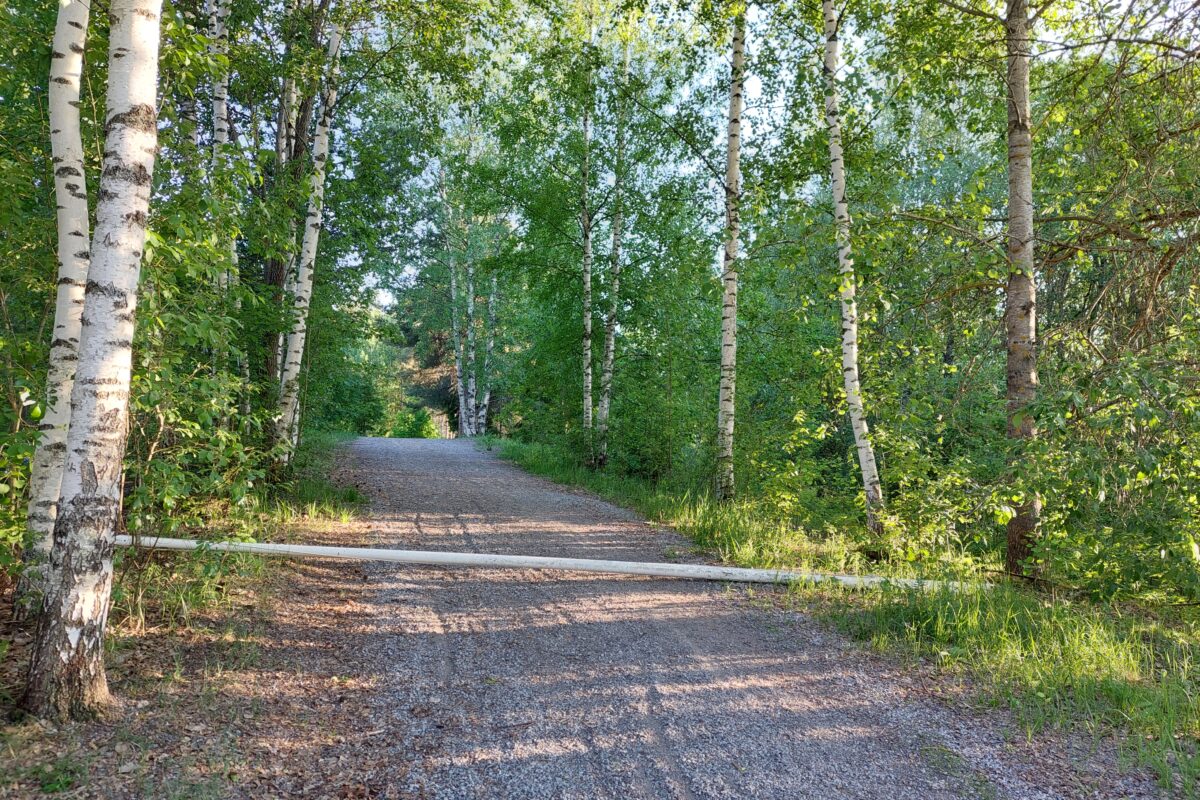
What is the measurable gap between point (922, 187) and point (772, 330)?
11.8 m

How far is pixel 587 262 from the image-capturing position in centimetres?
1473

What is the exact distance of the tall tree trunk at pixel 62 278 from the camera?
4.07m

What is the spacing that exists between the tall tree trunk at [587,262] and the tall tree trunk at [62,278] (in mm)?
10981

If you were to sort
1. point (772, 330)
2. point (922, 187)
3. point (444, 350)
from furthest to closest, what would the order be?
1. point (444, 350)
2. point (922, 187)
3. point (772, 330)

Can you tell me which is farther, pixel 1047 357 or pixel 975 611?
pixel 1047 357

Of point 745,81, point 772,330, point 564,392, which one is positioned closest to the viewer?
point 745,81

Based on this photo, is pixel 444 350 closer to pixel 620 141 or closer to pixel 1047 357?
pixel 620 141

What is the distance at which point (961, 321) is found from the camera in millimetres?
8086

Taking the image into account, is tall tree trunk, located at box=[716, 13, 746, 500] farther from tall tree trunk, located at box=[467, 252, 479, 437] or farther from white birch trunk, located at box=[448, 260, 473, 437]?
white birch trunk, located at box=[448, 260, 473, 437]

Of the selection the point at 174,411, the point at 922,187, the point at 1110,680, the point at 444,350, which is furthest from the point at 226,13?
the point at 444,350

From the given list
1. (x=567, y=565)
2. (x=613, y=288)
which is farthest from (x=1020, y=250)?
(x=613, y=288)

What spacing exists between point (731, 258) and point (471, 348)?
56.2 feet

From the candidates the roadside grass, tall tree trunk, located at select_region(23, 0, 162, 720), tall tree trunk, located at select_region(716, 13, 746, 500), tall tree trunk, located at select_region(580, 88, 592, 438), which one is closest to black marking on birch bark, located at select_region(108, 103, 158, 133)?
tall tree trunk, located at select_region(23, 0, 162, 720)

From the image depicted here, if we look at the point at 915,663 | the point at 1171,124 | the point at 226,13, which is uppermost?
the point at 226,13
